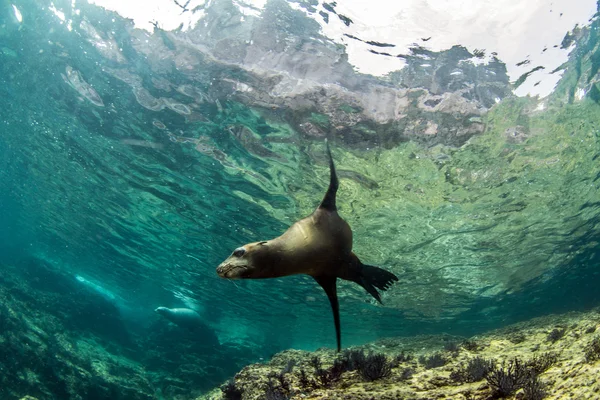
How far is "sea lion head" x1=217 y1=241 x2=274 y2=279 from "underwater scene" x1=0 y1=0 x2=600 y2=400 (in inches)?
0.6

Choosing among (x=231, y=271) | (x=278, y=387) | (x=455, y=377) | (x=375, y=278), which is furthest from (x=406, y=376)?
(x=231, y=271)

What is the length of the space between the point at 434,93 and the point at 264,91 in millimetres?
4536

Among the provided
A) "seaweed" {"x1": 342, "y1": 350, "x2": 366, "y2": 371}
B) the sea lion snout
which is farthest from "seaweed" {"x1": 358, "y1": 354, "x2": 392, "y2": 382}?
the sea lion snout

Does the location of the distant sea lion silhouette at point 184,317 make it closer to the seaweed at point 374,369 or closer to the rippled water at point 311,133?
the rippled water at point 311,133

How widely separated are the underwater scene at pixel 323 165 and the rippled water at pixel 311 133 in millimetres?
73

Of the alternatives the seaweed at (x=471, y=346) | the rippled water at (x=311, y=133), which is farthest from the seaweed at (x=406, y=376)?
the rippled water at (x=311, y=133)

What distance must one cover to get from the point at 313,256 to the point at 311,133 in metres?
7.31

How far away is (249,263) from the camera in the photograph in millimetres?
2492

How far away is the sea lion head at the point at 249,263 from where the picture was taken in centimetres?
240

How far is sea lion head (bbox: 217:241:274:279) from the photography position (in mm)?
2402

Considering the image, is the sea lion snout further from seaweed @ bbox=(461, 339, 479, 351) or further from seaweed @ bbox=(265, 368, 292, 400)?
seaweed @ bbox=(461, 339, 479, 351)

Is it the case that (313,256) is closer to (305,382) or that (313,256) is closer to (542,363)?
(305,382)

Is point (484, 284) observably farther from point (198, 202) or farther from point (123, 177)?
point (123, 177)

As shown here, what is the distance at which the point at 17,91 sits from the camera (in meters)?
13.6
